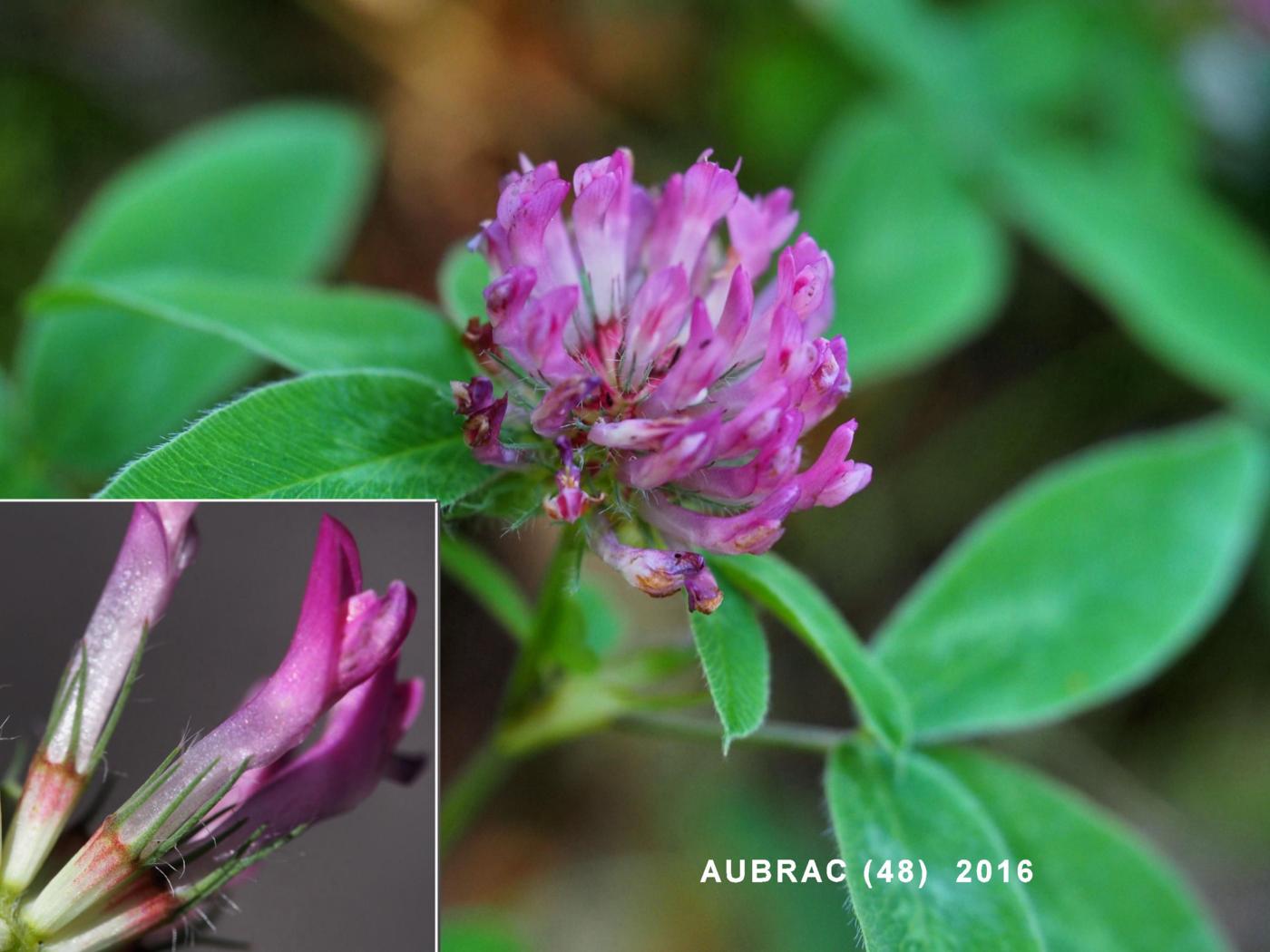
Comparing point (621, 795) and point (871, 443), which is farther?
point (871, 443)

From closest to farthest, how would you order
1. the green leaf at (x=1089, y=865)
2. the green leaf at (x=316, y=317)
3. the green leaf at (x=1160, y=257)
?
the green leaf at (x=316, y=317)
the green leaf at (x=1089, y=865)
the green leaf at (x=1160, y=257)

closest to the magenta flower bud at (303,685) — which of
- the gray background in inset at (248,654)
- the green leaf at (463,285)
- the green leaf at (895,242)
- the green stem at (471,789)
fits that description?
the gray background in inset at (248,654)

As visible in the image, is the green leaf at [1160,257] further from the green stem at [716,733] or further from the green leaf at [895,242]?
the green stem at [716,733]

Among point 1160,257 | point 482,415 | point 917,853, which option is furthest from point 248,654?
point 1160,257

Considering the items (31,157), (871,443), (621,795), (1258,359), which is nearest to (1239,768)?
(1258,359)

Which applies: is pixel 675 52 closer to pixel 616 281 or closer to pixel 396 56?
pixel 396 56

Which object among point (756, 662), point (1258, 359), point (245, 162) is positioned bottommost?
point (756, 662)

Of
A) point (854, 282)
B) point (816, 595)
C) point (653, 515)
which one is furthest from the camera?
point (854, 282)

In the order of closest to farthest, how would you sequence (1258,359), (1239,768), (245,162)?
(245,162)
(1258,359)
(1239,768)
